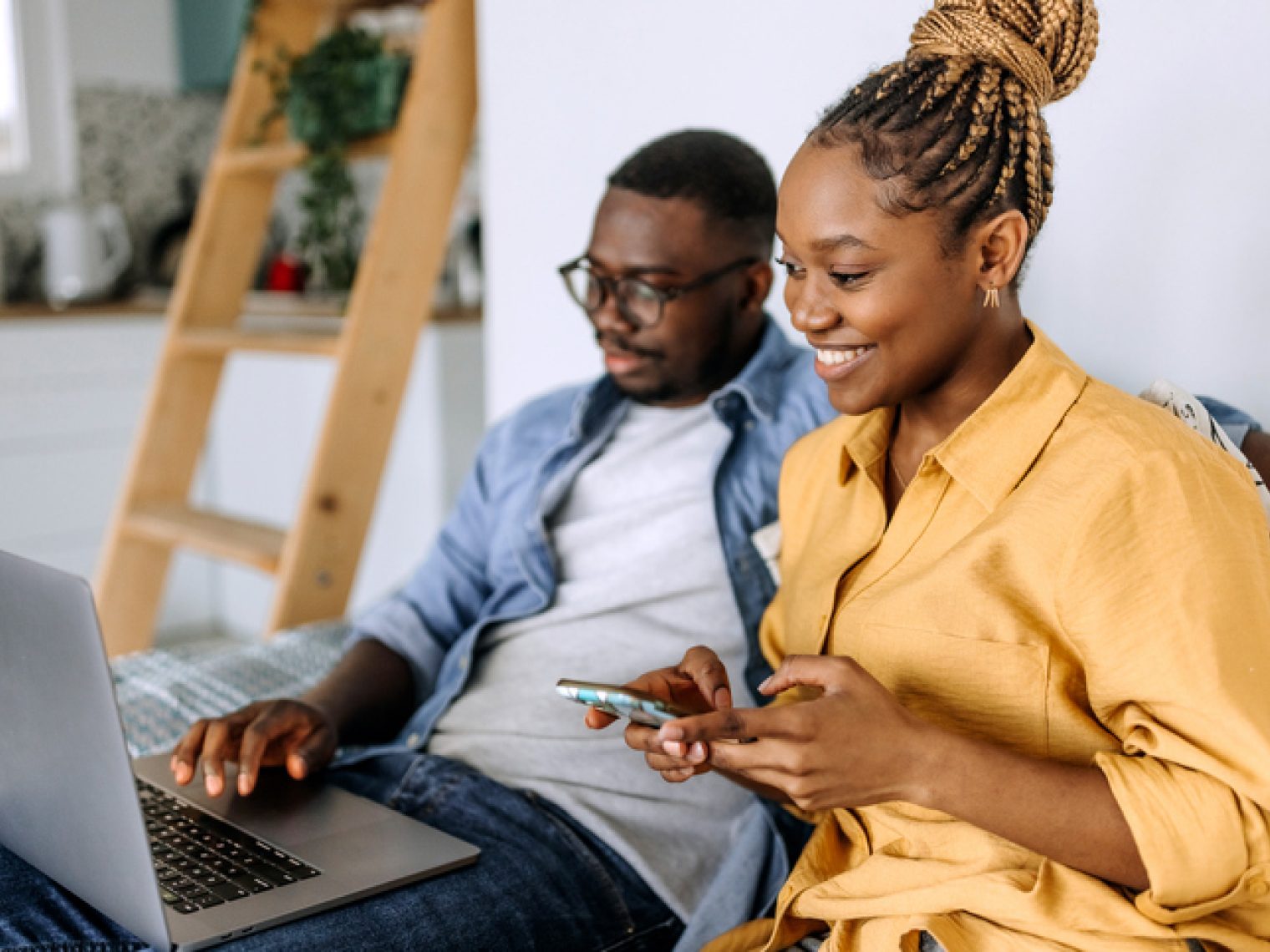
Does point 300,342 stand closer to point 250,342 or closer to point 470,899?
point 250,342

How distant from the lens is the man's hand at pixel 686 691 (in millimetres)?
929

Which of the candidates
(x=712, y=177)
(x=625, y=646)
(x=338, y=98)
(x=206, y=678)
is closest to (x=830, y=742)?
(x=625, y=646)

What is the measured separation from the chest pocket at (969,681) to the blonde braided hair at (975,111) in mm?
301

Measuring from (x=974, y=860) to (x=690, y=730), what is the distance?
Result: 0.28m

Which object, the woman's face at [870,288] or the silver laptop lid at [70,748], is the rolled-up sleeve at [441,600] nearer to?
the silver laptop lid at [70,748]

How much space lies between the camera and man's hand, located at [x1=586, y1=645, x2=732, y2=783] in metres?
0.93

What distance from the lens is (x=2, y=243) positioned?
3.83m

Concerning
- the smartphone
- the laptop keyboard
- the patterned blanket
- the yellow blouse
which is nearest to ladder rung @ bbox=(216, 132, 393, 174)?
the patterned blanket

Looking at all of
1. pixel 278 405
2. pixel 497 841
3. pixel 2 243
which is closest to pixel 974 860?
pixel 497 841

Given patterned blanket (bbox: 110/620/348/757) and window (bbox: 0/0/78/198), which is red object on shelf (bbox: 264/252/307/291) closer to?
window (bbox: 0/0/78/198)

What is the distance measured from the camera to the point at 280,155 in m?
2.35

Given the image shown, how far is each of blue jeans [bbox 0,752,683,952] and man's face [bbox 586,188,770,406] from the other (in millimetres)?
468

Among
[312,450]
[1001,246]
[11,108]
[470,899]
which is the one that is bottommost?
[312,450]

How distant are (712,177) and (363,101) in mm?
1097
